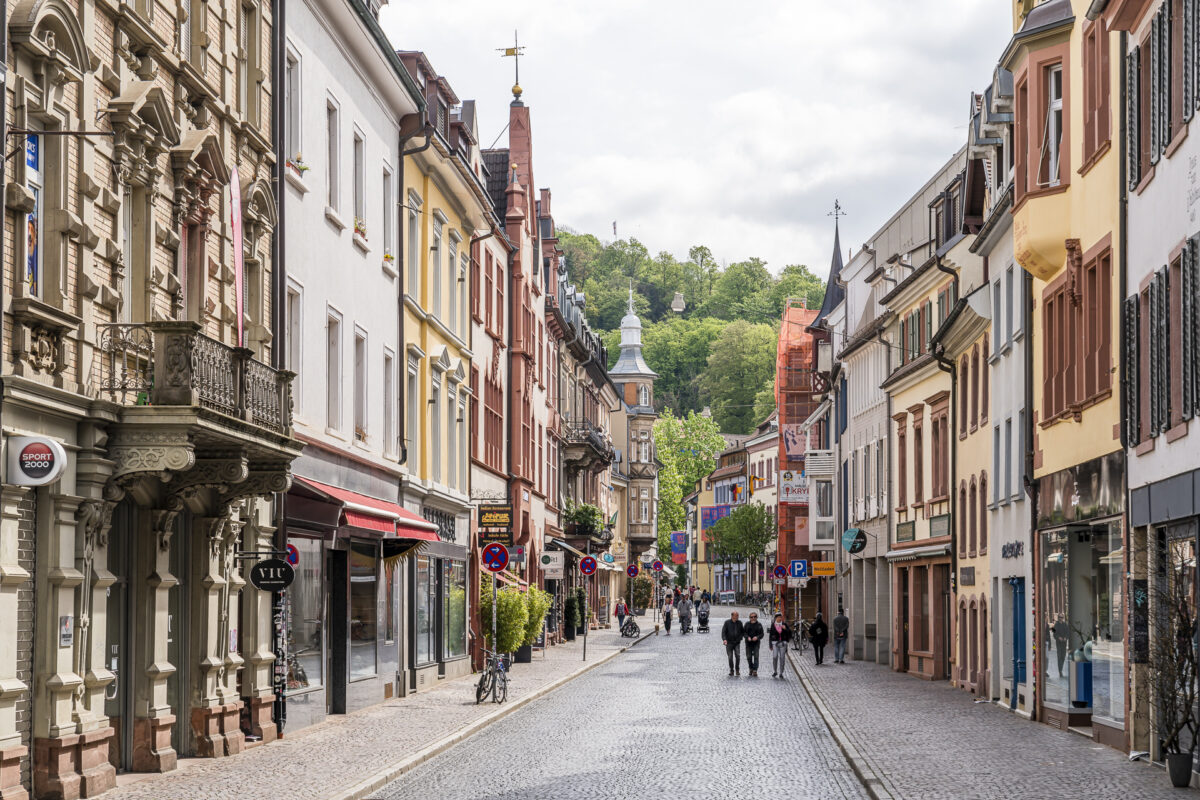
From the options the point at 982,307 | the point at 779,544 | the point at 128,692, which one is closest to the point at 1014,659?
the point at 982,307

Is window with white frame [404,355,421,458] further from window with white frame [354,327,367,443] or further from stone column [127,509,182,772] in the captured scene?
stone column [127,509,182,772]

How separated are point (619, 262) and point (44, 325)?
5204 inches

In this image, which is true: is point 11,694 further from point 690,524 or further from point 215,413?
point 690,524

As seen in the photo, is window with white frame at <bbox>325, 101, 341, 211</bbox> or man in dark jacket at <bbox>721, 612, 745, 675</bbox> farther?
→ man in dark jacket at <bbox>721, 612, 745, 675</bbox>

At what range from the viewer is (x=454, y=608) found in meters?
36.9

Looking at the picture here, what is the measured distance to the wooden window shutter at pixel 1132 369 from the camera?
795 inches

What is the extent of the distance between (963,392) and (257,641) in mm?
20468

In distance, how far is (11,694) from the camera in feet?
45.6

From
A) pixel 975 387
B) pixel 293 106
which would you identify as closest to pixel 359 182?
pixel 293 106

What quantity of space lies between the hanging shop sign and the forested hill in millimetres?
113919

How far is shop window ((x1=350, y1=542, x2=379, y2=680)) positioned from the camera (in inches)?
1043

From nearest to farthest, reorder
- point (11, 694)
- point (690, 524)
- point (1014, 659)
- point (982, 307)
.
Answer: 1. point (11, 694)
2. point (1014, 659)
3. point (982, 307)
4. point (690, 524)

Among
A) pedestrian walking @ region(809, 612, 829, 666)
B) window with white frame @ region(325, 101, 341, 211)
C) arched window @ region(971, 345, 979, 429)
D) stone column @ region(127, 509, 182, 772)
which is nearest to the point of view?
stone column @ region(127, 509, 182, 772)

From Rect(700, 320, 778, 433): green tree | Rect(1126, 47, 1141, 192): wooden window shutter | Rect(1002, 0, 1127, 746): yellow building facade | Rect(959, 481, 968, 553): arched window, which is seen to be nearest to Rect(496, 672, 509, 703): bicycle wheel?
Rect(1002, 0, 1127, 746): yellow building facade
